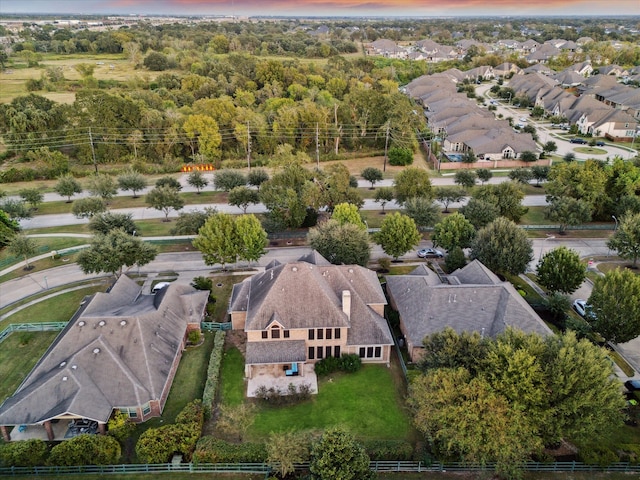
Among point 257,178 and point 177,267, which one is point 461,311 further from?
point 257,178

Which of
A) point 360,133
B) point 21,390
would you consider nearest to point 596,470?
A: point 21,390

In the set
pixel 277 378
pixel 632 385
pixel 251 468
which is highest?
pixel 632 385

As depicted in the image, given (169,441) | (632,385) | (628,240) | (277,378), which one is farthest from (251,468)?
(628,240)

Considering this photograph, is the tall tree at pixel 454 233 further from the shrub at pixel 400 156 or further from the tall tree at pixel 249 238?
the shrub at pixel 400 156

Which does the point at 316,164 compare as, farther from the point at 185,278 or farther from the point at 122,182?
the point at 185,278

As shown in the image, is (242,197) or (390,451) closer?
(390,451)

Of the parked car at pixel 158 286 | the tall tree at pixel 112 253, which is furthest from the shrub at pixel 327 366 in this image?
the tall tree at pixel 112 253
